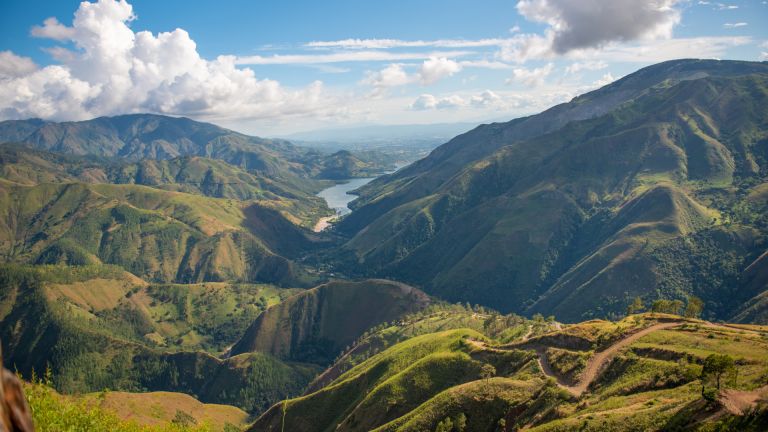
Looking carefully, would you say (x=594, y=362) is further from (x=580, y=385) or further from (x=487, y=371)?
(x=487, y=371)

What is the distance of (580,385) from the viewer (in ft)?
282

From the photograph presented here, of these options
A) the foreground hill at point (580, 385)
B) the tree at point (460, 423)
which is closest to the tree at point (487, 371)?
the foreground hill at point (580, 385)

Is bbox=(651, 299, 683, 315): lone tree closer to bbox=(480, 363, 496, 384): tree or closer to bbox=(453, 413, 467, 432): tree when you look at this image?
bbox=(480, 363, 496, 384): tree

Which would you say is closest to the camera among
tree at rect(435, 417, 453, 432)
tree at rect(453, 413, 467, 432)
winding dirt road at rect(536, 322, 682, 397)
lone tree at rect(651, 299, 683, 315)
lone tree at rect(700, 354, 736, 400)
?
lone tree at rect(700, 354, 736, 400)

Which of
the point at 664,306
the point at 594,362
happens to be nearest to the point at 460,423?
the point at 594,362

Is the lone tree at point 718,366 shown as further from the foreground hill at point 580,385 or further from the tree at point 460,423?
the tree at point 460,423

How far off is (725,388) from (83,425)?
78584 mm

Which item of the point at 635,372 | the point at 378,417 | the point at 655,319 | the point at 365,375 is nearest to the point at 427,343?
the point at 365,375

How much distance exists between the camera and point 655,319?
10512 centimetres

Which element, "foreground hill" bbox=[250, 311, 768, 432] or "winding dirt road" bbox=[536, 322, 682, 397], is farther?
"winding dirt road" bbox=[536, 322, 682, 397]

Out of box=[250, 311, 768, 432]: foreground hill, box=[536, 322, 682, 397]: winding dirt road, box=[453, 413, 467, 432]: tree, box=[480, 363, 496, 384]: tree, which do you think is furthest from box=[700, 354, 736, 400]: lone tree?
box=[480, 363, 496, 384]: tree

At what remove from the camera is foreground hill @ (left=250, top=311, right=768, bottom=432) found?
201 ft

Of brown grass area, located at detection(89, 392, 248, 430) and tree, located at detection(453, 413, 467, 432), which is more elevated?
tree, located at detection(453, 413, 467, 432)

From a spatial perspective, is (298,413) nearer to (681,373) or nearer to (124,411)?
(124,411)
